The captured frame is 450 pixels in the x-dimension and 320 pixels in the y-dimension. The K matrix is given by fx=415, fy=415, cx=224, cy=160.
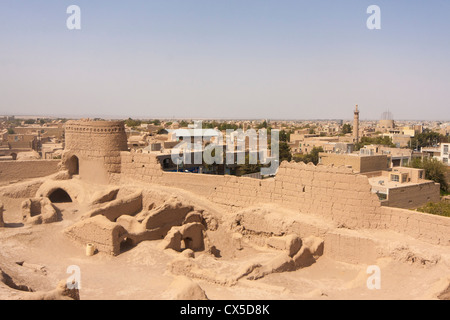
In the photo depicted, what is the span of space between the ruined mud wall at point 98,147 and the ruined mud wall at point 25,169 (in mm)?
2366

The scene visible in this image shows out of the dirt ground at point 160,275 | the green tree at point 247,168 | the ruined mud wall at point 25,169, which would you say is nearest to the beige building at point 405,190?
the dirt ground at point 160,275

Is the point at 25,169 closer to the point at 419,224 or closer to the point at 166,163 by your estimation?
the point at 166,163

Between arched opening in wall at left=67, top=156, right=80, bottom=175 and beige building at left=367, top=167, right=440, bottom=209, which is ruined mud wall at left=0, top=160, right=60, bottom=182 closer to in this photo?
arched opening in wall at left=67, top=156, right=80, bottom=175

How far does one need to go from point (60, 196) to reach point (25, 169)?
7.87 ft

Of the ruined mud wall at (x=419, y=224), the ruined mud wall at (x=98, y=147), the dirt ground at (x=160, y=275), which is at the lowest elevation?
the dirt ground at (x=160, y=275)

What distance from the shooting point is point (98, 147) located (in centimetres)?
2123

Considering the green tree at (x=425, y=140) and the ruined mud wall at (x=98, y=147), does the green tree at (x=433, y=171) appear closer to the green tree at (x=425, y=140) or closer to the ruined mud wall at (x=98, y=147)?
the ruined mud wall at (x=98, y=147)

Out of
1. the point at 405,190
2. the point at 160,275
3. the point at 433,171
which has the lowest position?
the point at 160,275

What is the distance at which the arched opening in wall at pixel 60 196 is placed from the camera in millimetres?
22678

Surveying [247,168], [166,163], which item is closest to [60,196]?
[166,163]

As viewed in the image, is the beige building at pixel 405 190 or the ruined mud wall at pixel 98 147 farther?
the beige building at pixel 405 190

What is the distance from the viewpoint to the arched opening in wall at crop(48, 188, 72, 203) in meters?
22.7

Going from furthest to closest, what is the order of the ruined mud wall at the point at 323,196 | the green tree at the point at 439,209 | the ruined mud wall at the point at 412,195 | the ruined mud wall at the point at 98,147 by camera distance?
the ruined mud wall at the point at 412,195 → the ruined mud wall at the point at 98,147 → the green tree at the point at 439,209 → the ruined mud wall at the point at 323,196
